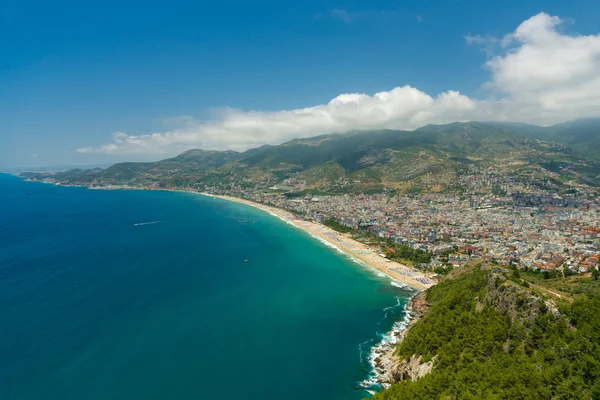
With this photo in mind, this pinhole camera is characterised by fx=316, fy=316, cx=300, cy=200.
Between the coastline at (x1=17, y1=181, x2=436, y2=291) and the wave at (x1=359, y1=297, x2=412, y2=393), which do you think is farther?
the coastline at (x1=17, y1=181, x2=436, y2=291)

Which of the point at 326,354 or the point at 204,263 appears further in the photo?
the point at 204,263

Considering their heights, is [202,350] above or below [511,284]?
below

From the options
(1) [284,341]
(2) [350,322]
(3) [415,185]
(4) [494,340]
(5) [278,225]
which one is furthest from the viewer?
(3) [415,185]

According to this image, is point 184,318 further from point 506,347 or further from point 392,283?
point 506,347

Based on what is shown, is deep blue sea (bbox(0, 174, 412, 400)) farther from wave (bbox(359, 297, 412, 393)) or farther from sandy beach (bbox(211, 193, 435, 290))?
sandy beach (bbox(211, 193, 435, 290))

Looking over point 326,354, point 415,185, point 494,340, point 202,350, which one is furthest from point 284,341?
point 415,185

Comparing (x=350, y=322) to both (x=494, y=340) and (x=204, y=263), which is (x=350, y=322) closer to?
(x=494, y=340)

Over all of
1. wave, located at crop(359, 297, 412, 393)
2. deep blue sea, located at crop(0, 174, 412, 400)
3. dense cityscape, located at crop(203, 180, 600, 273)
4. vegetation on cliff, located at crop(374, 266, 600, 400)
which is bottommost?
dense cityscape, located at crop(203, 180, 600, 273)

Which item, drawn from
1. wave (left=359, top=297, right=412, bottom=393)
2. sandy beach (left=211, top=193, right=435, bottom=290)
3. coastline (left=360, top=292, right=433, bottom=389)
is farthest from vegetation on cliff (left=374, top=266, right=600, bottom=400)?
sandy beach (left=211, top=193, right=435, bottom=290)
